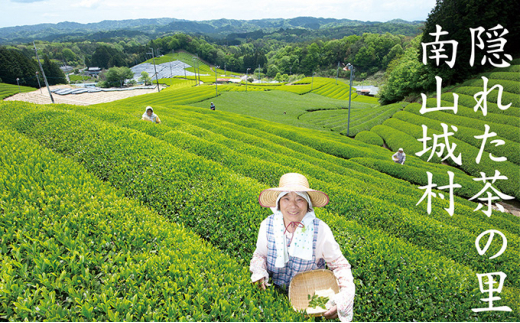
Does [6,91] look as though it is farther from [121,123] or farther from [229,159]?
[229,159]

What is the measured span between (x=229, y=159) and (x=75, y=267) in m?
6.44

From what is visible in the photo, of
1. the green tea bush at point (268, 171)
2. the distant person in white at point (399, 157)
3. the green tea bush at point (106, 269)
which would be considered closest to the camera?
the green tea bush at point (106, 269)

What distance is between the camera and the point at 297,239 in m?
3.35

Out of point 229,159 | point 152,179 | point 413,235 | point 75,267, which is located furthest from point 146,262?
point 413,235

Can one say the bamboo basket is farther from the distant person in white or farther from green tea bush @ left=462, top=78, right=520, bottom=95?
green tea bush @ left=462, top=78, right=520, bottom=95

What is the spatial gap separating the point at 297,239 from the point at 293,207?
1.45ft

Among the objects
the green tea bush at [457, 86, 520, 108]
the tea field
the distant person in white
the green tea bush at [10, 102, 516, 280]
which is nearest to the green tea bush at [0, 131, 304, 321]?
the tea field

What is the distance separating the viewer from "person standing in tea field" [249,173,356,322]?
3297 millimetres

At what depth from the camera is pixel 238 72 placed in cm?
17112

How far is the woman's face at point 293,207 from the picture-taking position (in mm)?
3318

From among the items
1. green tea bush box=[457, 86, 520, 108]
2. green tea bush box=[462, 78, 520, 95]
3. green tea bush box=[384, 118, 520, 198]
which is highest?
green tea bush box=[462, 78, 520, 95]

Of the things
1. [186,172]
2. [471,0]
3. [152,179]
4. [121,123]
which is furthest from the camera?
[471,0]

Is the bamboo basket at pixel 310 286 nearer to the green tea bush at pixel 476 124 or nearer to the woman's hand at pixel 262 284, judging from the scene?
the woman's hand at pixel 262 284

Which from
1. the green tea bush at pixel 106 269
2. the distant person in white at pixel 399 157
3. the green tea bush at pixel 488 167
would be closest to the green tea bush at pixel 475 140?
the green tea bush at pixel 488 167
